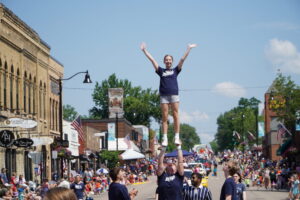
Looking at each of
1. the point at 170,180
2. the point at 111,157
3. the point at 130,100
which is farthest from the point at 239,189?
the point at 130,100

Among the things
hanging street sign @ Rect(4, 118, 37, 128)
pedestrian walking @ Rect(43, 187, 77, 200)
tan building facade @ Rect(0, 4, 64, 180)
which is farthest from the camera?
tan building facade @ Rect(0, 4, 64, 180)

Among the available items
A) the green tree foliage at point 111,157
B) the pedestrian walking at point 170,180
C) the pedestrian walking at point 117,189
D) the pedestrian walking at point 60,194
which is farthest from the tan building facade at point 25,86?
the pedestrian walking at point 60,194

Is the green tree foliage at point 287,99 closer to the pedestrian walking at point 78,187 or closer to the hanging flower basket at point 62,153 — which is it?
the hanging flower basket at point 62,153

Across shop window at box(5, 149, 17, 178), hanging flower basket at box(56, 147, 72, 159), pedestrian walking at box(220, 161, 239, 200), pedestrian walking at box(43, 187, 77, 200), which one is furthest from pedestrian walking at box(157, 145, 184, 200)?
hanging flower basket at box(56, 147, 72, 159)

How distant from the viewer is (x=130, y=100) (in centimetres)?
12750

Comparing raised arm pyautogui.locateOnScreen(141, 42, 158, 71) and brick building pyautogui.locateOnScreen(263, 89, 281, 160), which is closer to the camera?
raised arm pyautogui.locateOnScreen(141, 42, 158, 71)

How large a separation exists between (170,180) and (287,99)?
138ft

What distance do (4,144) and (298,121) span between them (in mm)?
26158

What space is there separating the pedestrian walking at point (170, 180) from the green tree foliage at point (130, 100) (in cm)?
11441

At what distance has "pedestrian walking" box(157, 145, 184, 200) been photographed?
1141 centimetres

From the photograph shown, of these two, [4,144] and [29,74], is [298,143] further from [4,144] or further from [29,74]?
[4,144]

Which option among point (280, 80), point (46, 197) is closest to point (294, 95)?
point (280, 80)

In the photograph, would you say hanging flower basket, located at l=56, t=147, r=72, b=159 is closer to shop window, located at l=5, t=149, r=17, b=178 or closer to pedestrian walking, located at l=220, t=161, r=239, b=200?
shop window, located at l=5, t=149, r=17, b=178

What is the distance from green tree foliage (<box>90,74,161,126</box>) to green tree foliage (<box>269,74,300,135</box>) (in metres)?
74.2
